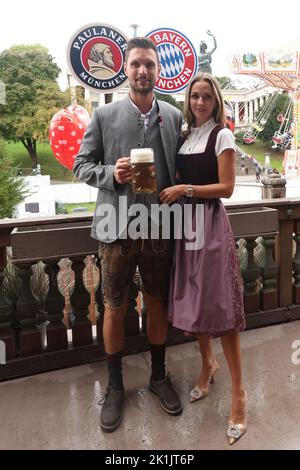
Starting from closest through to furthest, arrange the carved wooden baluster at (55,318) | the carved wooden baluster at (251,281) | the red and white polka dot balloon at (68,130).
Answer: the carved wooden baluster at (55,318)
the carved wooden baluster at (251,281)
the red and white polka dot balloon at (68,130)

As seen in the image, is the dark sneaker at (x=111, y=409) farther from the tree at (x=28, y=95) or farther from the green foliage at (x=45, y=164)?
the green foliage at (x=45, y=164)

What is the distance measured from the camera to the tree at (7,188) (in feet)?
42.5

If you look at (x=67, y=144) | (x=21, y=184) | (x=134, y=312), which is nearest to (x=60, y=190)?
(x=21, y=184)

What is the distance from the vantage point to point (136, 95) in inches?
65.7

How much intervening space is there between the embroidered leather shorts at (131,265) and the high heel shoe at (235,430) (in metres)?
0.62

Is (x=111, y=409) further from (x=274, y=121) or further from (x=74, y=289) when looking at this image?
(x=274, y=121)

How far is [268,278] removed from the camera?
2557mm

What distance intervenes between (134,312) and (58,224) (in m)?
0.69

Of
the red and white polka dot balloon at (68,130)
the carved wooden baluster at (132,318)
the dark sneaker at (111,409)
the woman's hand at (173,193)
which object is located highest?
the red and white polka dot balloon at (68,130)

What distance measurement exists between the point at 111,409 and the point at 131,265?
0.63 meters

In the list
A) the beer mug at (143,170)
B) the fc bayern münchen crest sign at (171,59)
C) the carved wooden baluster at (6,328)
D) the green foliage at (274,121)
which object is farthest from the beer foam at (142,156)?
the green foliage at (274,121)

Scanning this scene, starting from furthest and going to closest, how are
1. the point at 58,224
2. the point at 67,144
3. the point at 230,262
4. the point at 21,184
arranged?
the point at 21,184
the point at 67,144
the point at 58,224
the point at 230,262

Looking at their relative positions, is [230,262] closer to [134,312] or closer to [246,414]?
[246,414]
